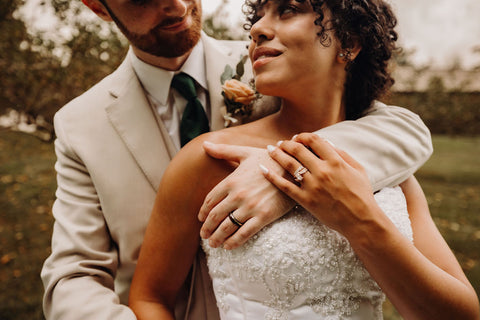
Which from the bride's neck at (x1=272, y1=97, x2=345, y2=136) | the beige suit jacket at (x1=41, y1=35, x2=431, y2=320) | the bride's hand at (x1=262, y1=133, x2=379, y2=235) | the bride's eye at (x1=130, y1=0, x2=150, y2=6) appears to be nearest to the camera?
the bride's hand at (x1=262, y1=133, x2=379, y2=235)

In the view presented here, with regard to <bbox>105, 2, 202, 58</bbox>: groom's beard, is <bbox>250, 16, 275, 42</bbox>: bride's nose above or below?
above

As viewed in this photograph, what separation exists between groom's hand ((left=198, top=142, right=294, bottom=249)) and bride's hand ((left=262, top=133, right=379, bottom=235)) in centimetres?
6

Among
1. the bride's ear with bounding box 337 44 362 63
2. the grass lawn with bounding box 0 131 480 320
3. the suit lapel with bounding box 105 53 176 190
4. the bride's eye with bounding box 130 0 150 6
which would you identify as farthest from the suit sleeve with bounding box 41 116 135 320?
the grass lawn with bounding box 0 131 480 320

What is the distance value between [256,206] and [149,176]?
2.51ft

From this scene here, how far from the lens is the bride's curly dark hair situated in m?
1.87

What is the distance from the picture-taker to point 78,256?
6.94ft

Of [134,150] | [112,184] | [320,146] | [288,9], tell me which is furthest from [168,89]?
[320,146]

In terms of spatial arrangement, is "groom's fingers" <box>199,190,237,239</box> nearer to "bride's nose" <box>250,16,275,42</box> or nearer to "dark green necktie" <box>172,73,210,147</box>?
"dark green necktie" <box>172,73,210,147</box>

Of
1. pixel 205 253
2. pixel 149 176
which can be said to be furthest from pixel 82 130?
pixel 205 253

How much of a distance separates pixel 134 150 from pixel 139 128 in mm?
136

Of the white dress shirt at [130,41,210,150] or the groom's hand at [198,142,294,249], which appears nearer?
the groom's hand at [198,142,294,249]

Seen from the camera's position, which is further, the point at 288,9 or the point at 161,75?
the point at 161,75

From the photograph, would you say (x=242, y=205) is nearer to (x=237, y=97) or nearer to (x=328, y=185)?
(x=328, y=185)

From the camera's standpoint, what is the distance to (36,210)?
6.53 meters
